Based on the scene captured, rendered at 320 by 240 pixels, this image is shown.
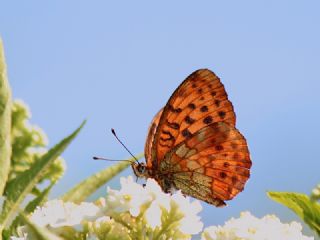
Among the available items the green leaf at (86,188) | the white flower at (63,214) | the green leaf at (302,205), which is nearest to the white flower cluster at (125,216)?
the white flower at (63,214)

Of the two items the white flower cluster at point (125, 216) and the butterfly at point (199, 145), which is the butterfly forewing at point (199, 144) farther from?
the white flower cluster at point (125, 216)

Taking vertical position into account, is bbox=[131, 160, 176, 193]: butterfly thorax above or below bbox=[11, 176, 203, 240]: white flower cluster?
above

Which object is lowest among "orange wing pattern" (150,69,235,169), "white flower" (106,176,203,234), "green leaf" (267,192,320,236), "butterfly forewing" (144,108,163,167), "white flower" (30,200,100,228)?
"white flower" (30,200,100,228)

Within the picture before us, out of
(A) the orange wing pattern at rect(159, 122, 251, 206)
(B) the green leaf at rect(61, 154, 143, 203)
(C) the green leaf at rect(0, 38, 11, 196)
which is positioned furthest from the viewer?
(A) the orange wing pattern at rect(159, 122, 251, 206)

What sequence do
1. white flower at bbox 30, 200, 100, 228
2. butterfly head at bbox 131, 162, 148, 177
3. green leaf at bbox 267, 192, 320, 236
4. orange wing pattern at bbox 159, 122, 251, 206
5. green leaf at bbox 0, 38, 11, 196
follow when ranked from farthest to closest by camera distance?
orange wing pattern at bbox 159, 122, 251, 206 < butterfly head at bbox 131, 162, 148, 177 < green leaf at bbox 0, 38, 11, 196 < green leaf at bbox 267, 192, 320, 236 < white flower at bbox 30, 200, 100, 228

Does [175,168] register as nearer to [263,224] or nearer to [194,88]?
[194,88]

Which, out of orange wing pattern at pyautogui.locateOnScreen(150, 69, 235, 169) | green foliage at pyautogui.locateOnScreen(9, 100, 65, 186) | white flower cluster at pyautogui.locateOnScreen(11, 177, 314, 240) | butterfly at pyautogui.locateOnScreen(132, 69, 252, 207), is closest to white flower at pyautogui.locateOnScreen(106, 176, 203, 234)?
white flower cluster at pyautogui.locateOnScreen(11, 177, 314, 240)

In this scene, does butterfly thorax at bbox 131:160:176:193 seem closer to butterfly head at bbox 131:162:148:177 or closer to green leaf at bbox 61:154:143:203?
butterfly head at bbox 131:162:148:177

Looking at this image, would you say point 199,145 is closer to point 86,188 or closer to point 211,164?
point 211,164

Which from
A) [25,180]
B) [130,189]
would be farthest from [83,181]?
[130,189]

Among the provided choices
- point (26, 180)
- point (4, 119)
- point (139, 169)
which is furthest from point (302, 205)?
point (4, 119)
